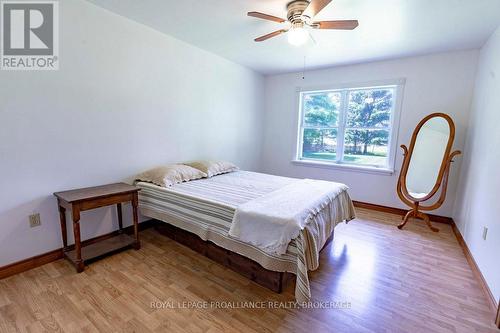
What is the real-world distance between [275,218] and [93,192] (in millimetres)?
1710

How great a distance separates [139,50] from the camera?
260 centimetres

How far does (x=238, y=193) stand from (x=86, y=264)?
5.05 ft

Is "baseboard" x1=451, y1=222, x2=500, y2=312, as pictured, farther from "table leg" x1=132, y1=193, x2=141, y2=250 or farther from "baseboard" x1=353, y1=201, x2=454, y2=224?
"table leg" x1=132, y1=193, x2=141, y2=250

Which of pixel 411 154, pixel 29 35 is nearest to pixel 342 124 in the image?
pixel 411 154

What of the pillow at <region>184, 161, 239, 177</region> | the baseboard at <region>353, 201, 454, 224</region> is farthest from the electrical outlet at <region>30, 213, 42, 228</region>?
the baseboard at <region>353, 201, 454, 224</region>

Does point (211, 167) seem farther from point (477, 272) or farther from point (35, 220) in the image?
point (477, 272)

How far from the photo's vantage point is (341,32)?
254cm

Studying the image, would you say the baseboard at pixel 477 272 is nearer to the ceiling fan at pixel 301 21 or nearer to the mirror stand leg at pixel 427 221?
the mirror stand leg at pixel 427 221

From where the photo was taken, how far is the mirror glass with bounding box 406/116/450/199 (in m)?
3.06

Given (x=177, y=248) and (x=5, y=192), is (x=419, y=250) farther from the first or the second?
(x=5, y=192)

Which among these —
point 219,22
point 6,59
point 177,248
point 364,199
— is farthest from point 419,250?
point 6,59

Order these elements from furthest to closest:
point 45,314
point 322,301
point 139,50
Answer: point 139,50, point 322,301, point 45,314

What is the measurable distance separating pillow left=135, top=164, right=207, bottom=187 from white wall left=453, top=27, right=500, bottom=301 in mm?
2925

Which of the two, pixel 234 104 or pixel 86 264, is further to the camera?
pixel 234 104
